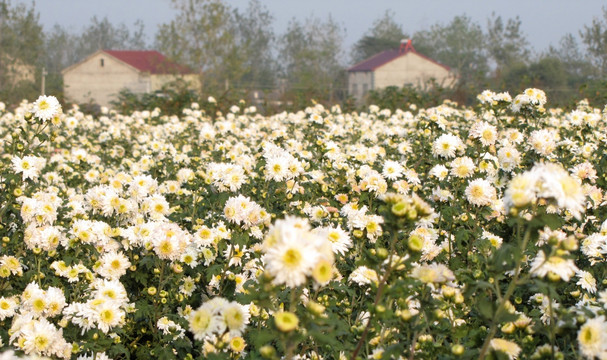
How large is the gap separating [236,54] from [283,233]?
3242 centimetres

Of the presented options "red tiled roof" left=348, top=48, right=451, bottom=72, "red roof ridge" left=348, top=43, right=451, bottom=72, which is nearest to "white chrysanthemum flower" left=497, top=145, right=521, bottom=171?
"red roof ridge" left=348, top=43, right=451, bottom=72

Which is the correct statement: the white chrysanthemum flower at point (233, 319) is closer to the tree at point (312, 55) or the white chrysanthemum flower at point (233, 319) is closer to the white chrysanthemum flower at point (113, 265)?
the white chrysanthemum flower at point (113, 265)

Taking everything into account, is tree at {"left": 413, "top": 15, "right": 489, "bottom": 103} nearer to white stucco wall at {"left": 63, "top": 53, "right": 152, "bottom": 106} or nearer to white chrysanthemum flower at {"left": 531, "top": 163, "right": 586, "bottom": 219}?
white stucco wall at {"left": 63, "top": 53, "right": 152, "bottom": 106}

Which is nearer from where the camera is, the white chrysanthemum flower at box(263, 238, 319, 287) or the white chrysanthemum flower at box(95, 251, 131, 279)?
the white chrysanthemum flower at box(263, 238, 319, 287)

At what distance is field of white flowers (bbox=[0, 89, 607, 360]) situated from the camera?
1.93 metres

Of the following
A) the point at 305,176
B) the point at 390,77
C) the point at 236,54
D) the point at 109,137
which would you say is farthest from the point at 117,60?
the point at 305,176

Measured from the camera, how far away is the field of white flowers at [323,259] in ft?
6.32

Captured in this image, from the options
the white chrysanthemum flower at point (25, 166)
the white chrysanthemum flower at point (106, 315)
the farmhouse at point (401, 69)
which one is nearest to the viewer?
the white chrysanthemum flower at point (106, 315)

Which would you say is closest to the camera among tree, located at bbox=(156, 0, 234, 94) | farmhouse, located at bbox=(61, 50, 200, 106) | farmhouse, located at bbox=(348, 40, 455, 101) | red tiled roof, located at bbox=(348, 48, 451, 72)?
tree, located at bbox=(156, 0, 234, 94)

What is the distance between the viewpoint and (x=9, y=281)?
366 centimetres

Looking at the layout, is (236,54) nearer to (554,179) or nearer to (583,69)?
(554,179)

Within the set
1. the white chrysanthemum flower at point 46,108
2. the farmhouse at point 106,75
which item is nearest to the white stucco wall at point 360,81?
the farmhouse at point 106,75

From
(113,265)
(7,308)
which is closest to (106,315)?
(113,265)

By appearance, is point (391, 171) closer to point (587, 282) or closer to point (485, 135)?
point (485, 135)
